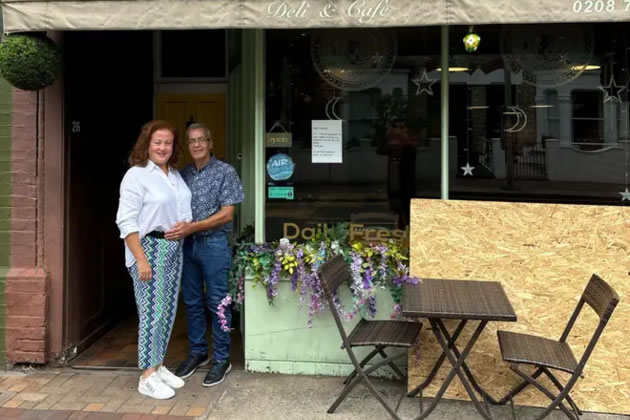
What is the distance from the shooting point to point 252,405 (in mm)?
3705

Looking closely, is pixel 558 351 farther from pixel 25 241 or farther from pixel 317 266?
pixel 25 241

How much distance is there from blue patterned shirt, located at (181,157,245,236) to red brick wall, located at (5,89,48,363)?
1.25m

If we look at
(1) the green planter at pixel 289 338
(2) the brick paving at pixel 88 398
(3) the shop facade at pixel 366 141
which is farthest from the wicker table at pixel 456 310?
(2) the brick paving at pixel 88 398

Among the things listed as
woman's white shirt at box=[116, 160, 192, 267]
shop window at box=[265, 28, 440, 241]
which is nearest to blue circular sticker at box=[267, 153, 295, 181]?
shop window at box=[265, 28, 440, 241]

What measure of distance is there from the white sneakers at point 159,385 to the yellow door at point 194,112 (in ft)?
8.49

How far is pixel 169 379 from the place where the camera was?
3.98 m

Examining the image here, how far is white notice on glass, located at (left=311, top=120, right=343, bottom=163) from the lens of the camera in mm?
4266

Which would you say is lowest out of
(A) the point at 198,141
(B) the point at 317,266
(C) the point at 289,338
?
(C) the point at 289,338

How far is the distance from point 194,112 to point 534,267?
381 cm

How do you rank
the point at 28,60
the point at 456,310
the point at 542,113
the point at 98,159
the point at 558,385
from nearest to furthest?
1. the point at 456,310
2. the point at 558,385
3. the point at 28,60
4. the point at 542,113
5. the point at 98,159

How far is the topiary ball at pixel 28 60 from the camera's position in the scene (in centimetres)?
365

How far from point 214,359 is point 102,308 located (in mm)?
1565

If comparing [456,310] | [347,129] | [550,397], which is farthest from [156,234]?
[550,397]

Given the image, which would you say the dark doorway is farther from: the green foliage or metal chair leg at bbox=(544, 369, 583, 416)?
metal chair leg at bbox=(544, 369, 583, 416)
